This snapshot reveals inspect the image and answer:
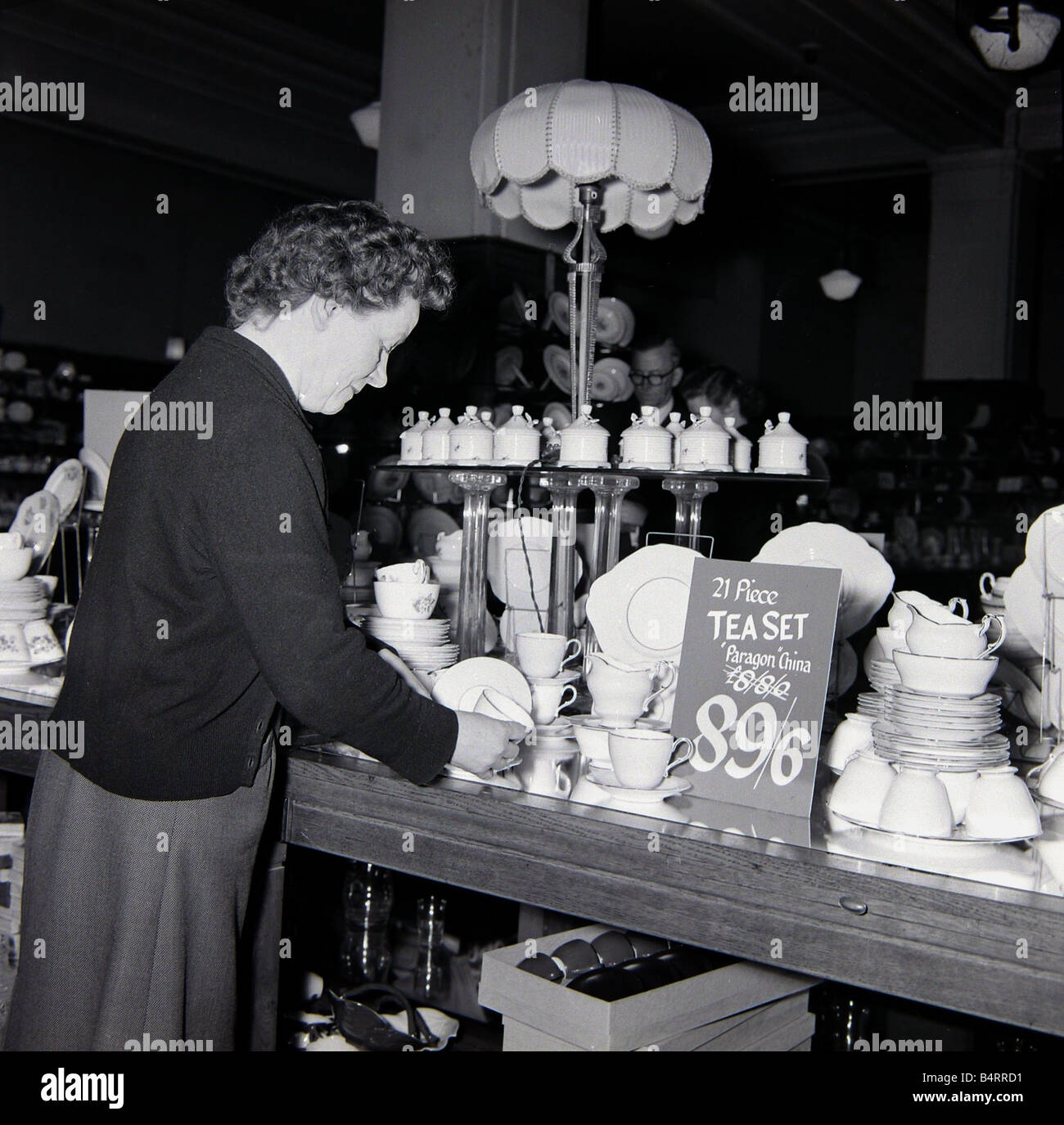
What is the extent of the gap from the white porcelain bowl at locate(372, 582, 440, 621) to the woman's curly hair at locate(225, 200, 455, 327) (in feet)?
2.36

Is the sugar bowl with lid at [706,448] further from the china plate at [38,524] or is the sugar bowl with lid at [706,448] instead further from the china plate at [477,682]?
the china plate at [38,524]

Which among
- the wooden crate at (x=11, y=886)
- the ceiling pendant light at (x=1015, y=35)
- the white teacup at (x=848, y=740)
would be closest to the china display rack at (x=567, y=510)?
the white teacup at (x=848, y=740)

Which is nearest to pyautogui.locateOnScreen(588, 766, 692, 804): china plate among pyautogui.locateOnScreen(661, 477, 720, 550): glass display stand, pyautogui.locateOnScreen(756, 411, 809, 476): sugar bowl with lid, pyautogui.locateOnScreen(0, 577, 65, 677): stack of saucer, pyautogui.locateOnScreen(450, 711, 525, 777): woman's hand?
pyautogui.locateOnScreen(450, 711, 525, 777): woman's hand

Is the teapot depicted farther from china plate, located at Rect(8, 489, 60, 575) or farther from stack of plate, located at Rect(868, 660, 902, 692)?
china plate, located at Rect(8, 489, 60, 575)

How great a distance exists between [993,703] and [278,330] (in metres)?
1.07

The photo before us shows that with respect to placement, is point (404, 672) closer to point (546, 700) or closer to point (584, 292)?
point (546, 700)

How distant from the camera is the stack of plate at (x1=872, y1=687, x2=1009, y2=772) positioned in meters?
1.55

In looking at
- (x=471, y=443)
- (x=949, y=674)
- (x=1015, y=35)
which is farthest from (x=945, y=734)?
(x=1015, y=35)

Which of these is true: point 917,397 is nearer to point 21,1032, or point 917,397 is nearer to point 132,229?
point 132,229

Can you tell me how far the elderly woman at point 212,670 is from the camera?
1.50m

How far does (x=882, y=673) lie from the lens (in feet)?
6.50

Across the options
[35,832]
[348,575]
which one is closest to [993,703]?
[35,832]

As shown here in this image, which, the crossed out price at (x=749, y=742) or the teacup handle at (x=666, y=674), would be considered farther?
the teacup handle at (x=666, y=674)

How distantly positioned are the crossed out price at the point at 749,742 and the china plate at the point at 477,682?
374 millimetres
